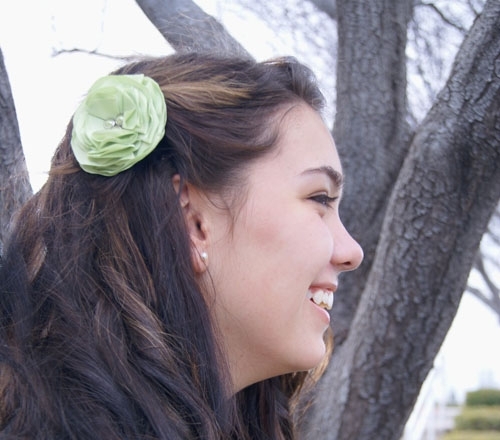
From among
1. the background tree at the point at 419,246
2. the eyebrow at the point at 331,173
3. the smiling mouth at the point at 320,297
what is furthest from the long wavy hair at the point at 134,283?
the background tree at the point at 419,246

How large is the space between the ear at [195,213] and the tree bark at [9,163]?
0.64 m

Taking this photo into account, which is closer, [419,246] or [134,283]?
[134,283]

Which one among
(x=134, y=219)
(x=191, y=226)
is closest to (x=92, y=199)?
(x=134, y=219)

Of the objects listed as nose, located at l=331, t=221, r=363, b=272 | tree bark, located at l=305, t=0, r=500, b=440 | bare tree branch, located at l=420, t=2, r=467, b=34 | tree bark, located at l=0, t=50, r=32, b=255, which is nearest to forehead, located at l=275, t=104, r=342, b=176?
nose, located at l=331, t=221, r=363, b=272

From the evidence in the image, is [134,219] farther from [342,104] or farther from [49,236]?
[342,104]

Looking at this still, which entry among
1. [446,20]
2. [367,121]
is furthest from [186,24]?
[446,20]

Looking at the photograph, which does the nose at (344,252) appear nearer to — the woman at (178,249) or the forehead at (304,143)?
the woman at (178,249)

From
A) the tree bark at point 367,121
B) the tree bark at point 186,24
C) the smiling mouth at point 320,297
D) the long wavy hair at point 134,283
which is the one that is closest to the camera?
the long wavy hair at point 134,283

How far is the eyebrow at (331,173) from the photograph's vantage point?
6.88 ft

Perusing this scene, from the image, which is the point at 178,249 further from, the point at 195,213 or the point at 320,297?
the point at 320,297

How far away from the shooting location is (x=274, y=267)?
6.55 ft

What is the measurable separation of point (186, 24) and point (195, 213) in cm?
118

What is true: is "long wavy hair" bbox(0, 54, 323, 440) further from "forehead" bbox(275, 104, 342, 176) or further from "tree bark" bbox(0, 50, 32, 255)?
"tree bark" bbox(0, 50, 32, 255)

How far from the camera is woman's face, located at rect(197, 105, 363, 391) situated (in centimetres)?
200
